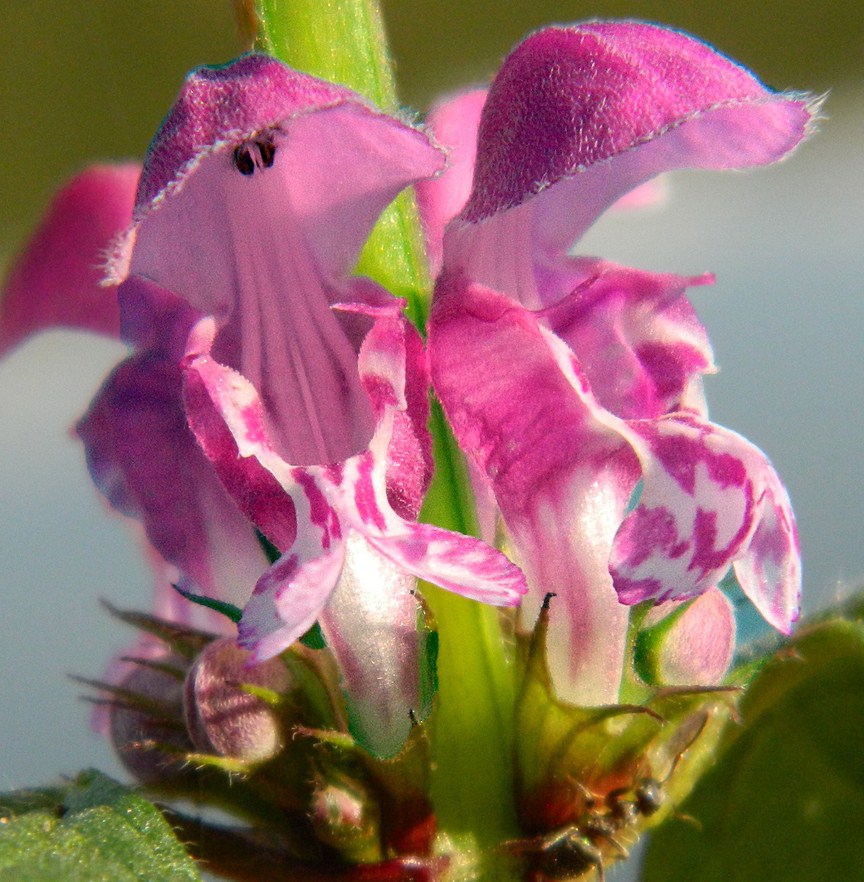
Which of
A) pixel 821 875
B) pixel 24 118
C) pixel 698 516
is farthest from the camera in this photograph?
pixel 24 118

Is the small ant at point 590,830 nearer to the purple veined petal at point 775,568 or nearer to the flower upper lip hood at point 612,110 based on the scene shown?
the purple veined petal at point 775,568

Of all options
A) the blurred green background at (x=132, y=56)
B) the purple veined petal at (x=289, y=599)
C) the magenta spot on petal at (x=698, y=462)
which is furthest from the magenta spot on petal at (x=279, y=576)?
the blurred green background at (x=132, y=56)

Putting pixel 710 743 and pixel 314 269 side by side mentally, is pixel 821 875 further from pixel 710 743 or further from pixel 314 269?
pixel 314 269

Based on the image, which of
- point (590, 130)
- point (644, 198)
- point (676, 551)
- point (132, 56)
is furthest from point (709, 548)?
point (132, 56)

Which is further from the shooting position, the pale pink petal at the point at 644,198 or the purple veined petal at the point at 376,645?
the pale pink petal at the point at 644,198

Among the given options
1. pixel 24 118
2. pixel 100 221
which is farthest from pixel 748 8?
pixel 100 221

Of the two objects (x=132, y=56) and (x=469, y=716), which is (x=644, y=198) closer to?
(x=469, y=716)
